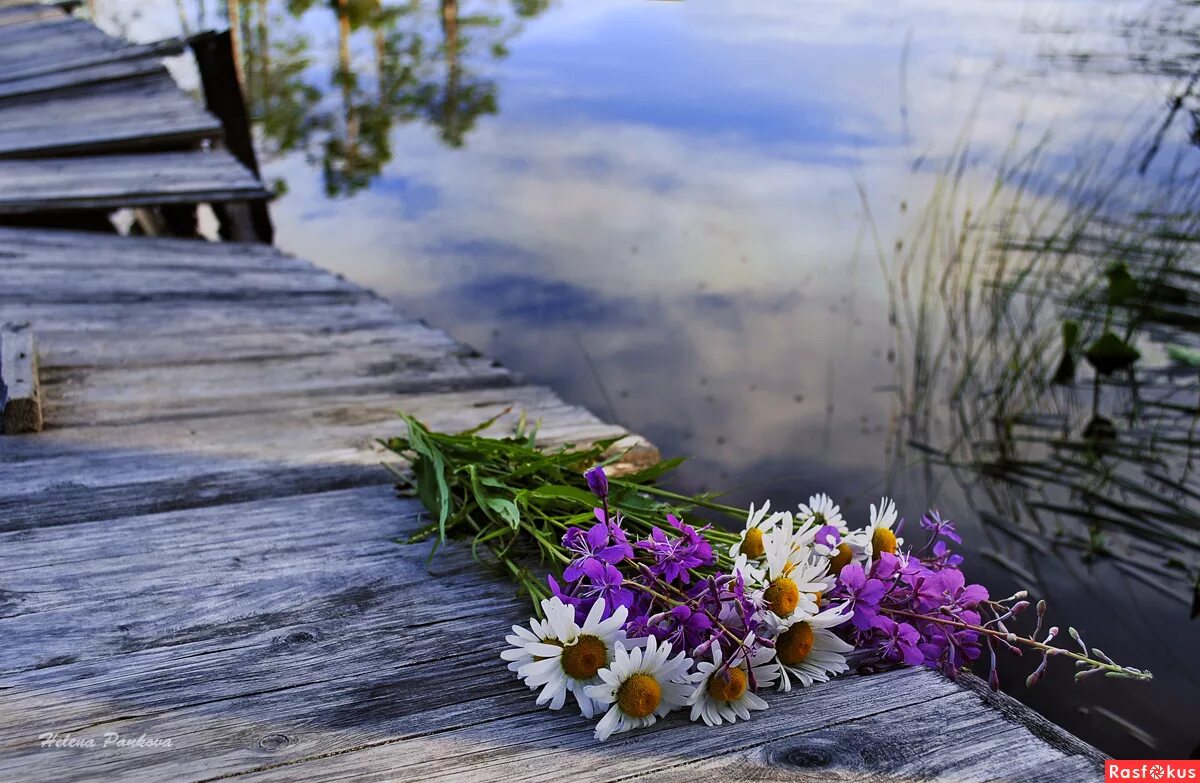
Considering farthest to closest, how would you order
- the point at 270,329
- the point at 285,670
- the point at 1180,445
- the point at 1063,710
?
the point at 1180,445, the point at 270,329, the point at 1063,710, the point at 285,670

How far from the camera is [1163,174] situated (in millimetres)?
6344

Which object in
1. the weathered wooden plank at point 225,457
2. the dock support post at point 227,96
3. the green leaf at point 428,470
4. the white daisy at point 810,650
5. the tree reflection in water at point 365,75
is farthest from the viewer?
the tree reflection in water at point 365,75

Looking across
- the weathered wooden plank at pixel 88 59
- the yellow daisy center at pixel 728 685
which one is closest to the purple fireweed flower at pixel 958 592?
the yellow daisy center at pixel 728 685

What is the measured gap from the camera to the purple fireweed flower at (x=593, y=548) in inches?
52.2

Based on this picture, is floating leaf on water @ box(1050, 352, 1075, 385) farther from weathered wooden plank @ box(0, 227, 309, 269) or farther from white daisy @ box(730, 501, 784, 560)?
white daisy @ box(730, 501, 784, 560)

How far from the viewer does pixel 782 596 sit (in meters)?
1.32

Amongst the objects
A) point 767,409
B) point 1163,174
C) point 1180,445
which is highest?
point 1163,174

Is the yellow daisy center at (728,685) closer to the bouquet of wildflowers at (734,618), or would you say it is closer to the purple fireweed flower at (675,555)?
the bouquet of wildflowers at (734,618)

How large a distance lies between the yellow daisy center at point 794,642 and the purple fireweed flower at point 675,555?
15 cm

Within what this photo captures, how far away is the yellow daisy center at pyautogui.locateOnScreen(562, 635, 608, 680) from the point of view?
130 centimetres

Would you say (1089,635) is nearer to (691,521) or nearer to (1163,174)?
(691,521)

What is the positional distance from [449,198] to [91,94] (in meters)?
3.39

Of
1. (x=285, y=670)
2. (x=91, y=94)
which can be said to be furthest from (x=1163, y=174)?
Answer: (x=91, y=94)

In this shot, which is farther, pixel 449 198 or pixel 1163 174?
pixel 449 198
